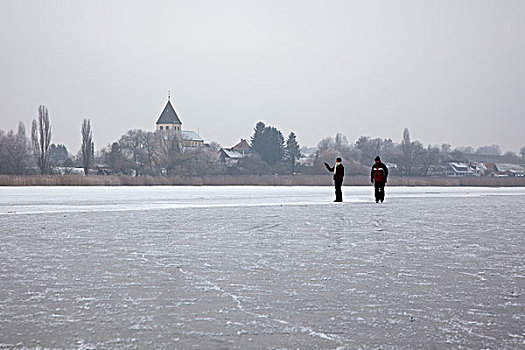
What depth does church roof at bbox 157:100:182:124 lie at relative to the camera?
425 ft

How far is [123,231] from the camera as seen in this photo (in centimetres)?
910

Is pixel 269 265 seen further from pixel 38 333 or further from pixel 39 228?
pixel 39 228

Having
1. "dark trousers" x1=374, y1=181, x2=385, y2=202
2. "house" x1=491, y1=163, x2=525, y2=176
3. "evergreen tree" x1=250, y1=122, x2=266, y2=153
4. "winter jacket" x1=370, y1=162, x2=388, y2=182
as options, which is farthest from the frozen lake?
"house" x1=491, y1=163, x2=525, y2=176

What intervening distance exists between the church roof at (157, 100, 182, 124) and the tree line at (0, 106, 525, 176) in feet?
145

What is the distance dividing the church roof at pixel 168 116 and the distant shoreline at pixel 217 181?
9344 centimetres

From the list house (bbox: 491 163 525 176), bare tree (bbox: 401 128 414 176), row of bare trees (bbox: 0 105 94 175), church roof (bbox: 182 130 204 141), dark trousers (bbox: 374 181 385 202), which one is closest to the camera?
dark trousers (bbox: 374 181 385 202)

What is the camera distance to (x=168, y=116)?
426 ft

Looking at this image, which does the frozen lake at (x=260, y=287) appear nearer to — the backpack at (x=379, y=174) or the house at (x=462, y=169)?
the backpack at (x=379, y=174)

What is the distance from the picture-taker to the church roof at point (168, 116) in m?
130

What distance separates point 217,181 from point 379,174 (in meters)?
21.7

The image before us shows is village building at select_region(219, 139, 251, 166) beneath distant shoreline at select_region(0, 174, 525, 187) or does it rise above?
above

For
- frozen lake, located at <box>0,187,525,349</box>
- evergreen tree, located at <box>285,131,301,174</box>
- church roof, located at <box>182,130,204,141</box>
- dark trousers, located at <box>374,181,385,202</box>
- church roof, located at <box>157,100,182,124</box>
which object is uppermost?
church roof, located at <box>157,100,182,124</box>

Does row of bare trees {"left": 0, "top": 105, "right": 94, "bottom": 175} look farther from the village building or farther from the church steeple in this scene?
the church steeple

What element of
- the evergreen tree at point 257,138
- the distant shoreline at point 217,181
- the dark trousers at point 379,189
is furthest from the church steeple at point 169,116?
the dark trousers at point 379,189
